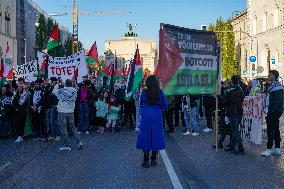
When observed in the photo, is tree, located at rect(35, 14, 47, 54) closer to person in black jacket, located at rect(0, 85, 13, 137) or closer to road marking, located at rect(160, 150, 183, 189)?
person in black jacket, located at rect(0, 85, 13, 137)

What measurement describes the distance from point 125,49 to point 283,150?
308 feet

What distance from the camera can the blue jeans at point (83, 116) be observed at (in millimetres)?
16062

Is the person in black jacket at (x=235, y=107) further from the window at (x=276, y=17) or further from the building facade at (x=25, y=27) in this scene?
the building facade at (x=25, y=27)

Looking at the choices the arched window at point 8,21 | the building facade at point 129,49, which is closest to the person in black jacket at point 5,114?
the arched window at point 8,21

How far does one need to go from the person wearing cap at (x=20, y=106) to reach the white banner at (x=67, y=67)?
2391mm

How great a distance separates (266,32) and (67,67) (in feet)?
142

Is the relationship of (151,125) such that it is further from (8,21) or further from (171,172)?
(8,21)

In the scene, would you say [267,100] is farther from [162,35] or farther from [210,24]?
[210,24]

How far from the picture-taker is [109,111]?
16828 millimetres

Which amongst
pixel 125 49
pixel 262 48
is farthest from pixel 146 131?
pixel 125 49

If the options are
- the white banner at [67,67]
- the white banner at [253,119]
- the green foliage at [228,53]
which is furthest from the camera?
the green foliage at [228,53]

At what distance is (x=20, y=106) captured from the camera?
14.6 m

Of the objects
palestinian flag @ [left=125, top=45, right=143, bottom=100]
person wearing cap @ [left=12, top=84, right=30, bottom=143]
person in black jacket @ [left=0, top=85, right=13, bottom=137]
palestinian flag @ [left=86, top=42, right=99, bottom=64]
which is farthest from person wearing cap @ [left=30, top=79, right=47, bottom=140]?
palestinian flag @ [left=86, top=42, right=99, bottom=64]

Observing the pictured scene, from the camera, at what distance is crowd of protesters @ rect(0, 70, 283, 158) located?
11023 millimetres
